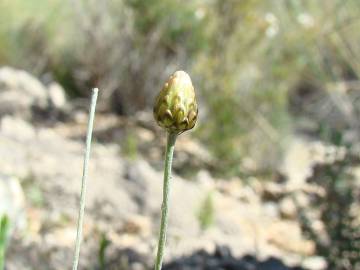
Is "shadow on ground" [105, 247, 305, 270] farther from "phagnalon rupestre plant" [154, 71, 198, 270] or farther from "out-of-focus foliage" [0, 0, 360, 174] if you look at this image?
"out-of-focus foliage" [0, 0, 360, 174]

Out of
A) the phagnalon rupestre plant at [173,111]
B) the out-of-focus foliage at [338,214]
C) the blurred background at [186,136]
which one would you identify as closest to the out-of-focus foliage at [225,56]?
the blurred background at [186,136]

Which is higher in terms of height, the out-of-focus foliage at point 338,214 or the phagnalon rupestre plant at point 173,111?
the out-of-focus foliage at point 338,214

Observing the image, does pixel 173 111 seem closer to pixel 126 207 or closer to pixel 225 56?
pixel 126 207

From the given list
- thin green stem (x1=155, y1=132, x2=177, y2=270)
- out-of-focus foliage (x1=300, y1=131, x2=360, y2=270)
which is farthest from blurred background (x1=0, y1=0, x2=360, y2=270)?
thin green stem (x1=155, y1=132, x2=177, y2=270)

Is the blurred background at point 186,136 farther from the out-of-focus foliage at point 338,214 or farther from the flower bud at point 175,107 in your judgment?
the flower bud at point 175,107

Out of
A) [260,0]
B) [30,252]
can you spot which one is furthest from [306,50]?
[30,252]
